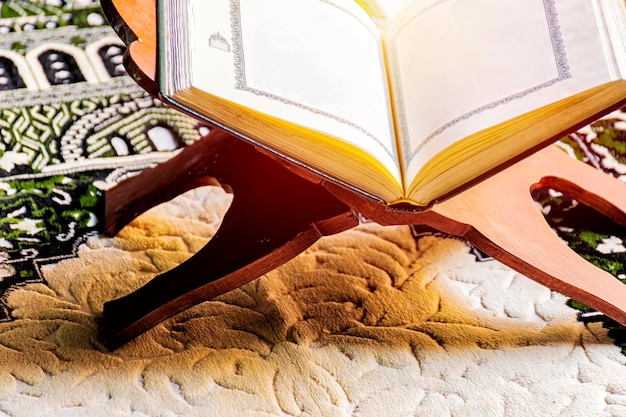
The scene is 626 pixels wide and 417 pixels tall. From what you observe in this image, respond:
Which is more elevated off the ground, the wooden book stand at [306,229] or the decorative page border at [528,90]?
the decorative page border at [528,90]

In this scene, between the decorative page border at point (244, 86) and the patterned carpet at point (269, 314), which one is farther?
the patterned carpet at point (269, 314)

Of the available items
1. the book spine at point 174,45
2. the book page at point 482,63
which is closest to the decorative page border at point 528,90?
the book page at point 482,63

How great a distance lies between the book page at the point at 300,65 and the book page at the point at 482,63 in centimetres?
3

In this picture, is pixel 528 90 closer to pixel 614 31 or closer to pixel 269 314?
pixel 614 31

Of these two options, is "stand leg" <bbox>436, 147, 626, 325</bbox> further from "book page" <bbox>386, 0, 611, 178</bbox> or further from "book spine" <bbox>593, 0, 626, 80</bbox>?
"book spine" <bbox>593, 0, 626, 80</bbox>

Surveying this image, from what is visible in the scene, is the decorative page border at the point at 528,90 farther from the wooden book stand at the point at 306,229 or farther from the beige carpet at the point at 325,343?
the beige carpet at the point at 325,343

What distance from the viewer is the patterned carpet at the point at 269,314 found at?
1.04 meters

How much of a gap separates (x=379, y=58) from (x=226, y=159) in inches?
10.4

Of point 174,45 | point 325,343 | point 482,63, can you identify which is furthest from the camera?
point 325,343

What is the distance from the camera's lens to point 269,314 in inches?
45.0

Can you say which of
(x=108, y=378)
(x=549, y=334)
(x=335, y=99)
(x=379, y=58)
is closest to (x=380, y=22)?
(x=379, y=58)

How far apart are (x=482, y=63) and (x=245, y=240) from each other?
1.14 ft

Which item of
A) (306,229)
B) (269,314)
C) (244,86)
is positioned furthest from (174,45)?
(269,314)

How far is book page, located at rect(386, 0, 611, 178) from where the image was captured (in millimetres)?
873
